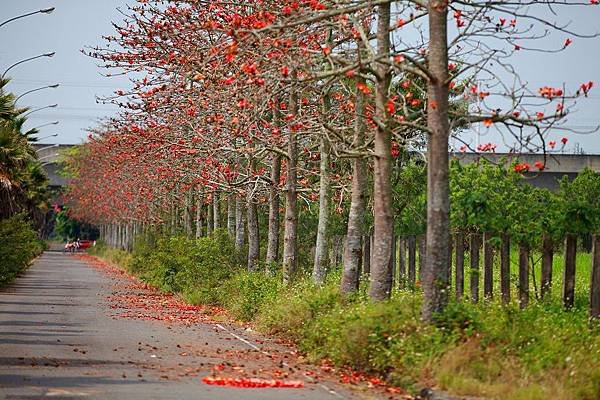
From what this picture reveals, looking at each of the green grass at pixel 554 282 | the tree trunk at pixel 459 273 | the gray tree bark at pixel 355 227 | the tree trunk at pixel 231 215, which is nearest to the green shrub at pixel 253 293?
the gray tree bark at pixel 355 227

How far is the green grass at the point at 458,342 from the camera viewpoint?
1398 centimetres

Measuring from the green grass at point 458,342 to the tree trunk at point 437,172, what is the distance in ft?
1.11

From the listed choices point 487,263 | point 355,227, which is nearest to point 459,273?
point 487,263

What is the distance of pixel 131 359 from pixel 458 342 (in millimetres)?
5580

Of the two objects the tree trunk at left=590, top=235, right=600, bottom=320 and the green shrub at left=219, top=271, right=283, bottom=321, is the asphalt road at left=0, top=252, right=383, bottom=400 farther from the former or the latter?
the tree trunk at left=590, top=235, right=600, bottom=320

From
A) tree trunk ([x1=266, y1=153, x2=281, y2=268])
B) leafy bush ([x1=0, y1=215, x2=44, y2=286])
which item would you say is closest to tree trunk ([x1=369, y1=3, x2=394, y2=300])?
tree trunk ([x1=266, y1=153, x2=281, y2=268])

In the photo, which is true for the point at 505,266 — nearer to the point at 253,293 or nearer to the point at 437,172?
the point at 437,172

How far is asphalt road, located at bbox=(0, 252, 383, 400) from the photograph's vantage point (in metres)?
15.0

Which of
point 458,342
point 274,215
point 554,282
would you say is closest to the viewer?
point 458,342

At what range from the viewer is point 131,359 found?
19.1 meters

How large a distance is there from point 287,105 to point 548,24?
15.2 meters

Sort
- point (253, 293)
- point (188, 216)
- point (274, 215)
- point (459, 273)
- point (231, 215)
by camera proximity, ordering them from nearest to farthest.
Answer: point (459, 273) < point (253, 293) < point (274, 215) < point (231, 215) < point (188, 216)

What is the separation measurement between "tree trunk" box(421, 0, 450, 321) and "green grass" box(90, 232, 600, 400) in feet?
1.11

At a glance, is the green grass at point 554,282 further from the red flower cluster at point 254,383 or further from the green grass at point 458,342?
the red flower cluster at point 254,383
